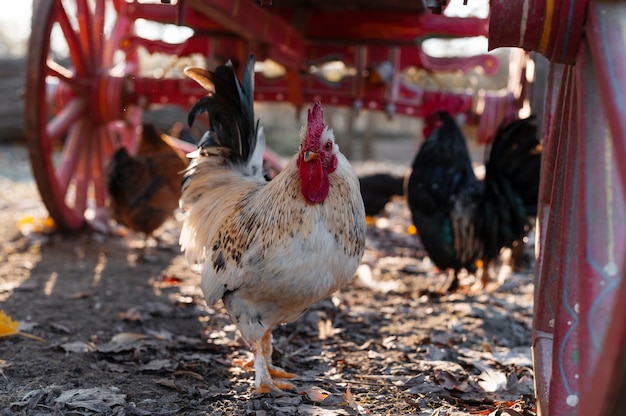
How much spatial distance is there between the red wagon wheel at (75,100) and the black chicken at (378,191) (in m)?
2.51

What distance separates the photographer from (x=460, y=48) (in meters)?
13.7

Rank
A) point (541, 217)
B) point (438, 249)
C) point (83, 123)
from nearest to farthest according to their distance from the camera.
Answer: point (541, 217), point (438, 249), point (83, 123)

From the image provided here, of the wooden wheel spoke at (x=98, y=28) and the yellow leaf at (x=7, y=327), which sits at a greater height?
the wooden wheel spoke at (x=98, y=28)

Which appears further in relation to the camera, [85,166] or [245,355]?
[85,166]

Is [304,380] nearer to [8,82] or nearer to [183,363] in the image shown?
[183,363]

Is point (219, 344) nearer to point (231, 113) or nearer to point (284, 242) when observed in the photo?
point (284, 242)

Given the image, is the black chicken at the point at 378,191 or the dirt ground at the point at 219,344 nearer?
the dirt ground at the point at 219,344

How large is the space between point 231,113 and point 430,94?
9.38ft

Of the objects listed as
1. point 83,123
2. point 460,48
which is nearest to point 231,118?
point 83,123

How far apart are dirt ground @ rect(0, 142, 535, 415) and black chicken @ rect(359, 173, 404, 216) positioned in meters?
1.19

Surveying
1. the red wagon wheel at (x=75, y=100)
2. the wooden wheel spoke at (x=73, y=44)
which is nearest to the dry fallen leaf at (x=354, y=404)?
the red wagon wheel at (x=75, y=100)

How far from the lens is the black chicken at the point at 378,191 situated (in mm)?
6336

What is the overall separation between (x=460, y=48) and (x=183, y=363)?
12312 millimetres

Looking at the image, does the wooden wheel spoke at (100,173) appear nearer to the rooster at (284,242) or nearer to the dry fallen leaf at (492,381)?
the rooster at (284,242)
